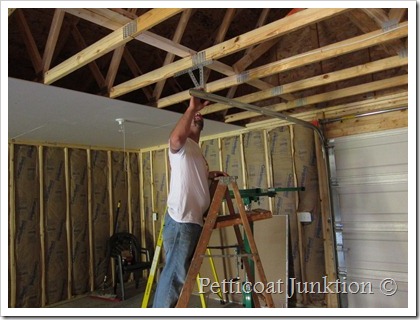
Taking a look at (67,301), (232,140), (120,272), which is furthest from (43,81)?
(67,301)

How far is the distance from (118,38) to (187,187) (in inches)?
41.2

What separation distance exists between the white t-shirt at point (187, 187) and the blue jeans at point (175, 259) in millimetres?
63

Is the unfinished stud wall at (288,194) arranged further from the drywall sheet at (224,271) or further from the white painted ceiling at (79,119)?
the white painted ceiling at (79,119)

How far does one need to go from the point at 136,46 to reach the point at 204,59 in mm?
1388

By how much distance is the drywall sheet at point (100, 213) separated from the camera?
17.4 feet

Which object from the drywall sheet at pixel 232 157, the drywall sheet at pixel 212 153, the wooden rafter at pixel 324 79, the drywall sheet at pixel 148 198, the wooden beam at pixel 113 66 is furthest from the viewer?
the drywall sheet at pixel 148 198

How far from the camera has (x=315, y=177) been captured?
4004 mm

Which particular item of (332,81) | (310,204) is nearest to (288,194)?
(310,204)

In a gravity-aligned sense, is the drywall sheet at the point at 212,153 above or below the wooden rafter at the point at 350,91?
below

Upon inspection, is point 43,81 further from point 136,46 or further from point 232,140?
point 232,140

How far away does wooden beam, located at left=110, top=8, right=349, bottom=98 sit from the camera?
6.25 ft

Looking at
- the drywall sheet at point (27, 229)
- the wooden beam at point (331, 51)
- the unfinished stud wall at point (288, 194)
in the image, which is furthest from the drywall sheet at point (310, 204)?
the drywall sheet at point (27, 229)

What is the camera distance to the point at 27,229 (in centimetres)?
456

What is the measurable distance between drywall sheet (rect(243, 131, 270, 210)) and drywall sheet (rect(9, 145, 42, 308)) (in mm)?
2995
